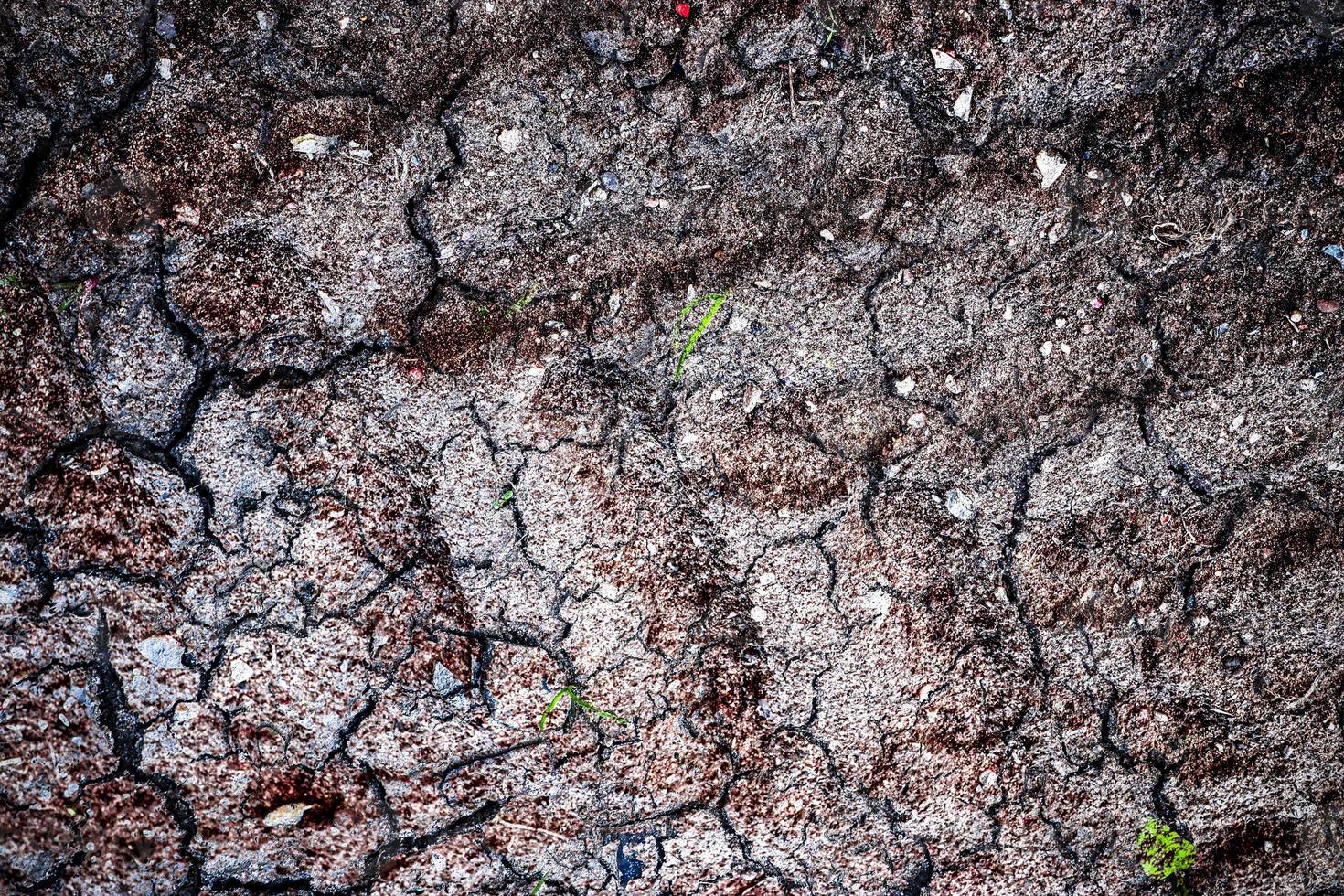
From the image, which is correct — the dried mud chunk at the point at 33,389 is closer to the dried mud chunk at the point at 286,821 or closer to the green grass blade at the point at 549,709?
the dried mud chunk at the point at 286,821

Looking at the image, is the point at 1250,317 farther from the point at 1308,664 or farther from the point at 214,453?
the point at 214,453

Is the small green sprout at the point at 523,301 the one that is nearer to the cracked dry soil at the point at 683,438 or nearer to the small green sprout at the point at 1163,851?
the cracked dry soil at the point at 683,438

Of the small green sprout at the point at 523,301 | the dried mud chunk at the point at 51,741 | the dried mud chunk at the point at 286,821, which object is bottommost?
the dried mud chunk at the point at 286,821

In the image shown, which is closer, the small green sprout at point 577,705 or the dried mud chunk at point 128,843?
the dried mud chunk at point 128,843

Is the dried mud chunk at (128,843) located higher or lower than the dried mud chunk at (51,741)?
lower

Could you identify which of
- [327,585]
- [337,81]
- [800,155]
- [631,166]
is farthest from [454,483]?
[800,155]

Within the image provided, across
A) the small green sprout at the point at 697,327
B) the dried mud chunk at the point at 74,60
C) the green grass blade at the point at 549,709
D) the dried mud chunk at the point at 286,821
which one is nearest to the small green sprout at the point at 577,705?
the green grass blade at the point at 549,709
